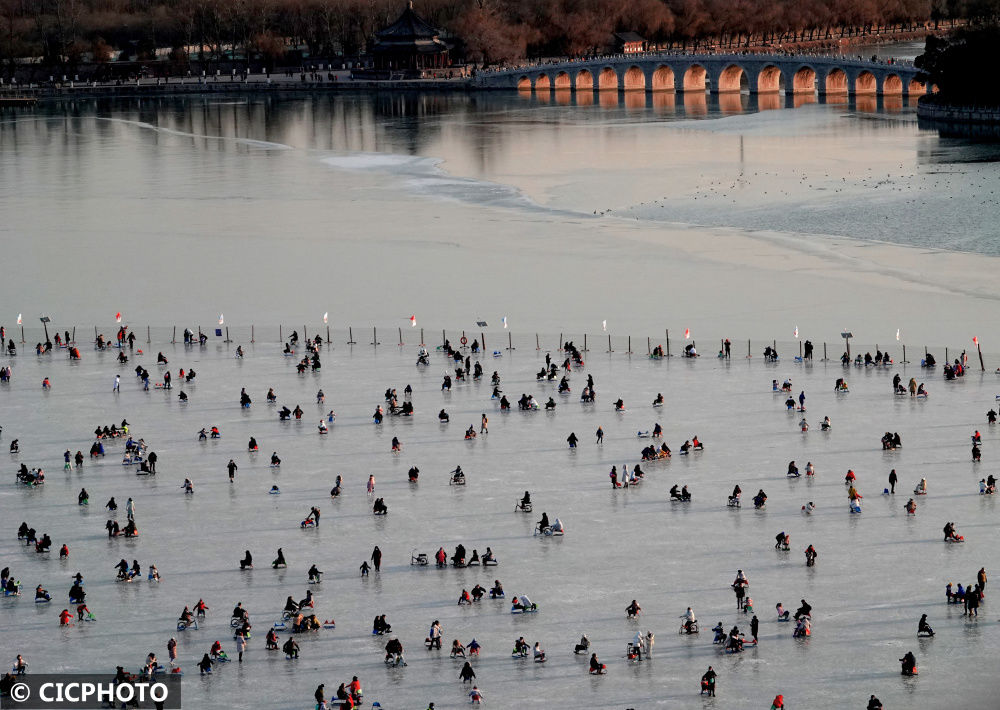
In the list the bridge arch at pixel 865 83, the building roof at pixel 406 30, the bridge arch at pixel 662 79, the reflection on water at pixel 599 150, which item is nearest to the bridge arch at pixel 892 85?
the reflection on water at pixel 599 150

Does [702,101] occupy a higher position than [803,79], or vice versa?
[803,79]

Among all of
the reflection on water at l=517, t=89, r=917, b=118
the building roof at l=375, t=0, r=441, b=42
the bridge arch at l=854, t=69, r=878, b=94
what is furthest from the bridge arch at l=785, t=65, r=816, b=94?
the building roof at l=375, t=0, r=441, b=42

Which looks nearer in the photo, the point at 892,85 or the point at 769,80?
the point at 892,85

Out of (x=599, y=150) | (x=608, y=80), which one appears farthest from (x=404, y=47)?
(x=599, y=150)

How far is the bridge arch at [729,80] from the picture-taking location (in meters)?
182

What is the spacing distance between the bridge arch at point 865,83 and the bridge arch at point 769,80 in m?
12.8

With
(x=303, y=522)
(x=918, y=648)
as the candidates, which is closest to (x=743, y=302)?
(x=303, y=522)

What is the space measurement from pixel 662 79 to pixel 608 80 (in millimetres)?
8309

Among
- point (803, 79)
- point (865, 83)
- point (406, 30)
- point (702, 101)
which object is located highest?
point (406, 30)

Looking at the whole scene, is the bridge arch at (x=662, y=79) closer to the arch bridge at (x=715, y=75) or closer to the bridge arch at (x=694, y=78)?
the arch bridge at (x=715, y=75)

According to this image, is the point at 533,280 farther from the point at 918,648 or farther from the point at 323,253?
the point at 918,648

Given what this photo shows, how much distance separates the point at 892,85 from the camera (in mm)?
161375

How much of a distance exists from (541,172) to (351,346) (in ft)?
189

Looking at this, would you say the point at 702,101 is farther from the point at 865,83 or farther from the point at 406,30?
the point at 406,30
